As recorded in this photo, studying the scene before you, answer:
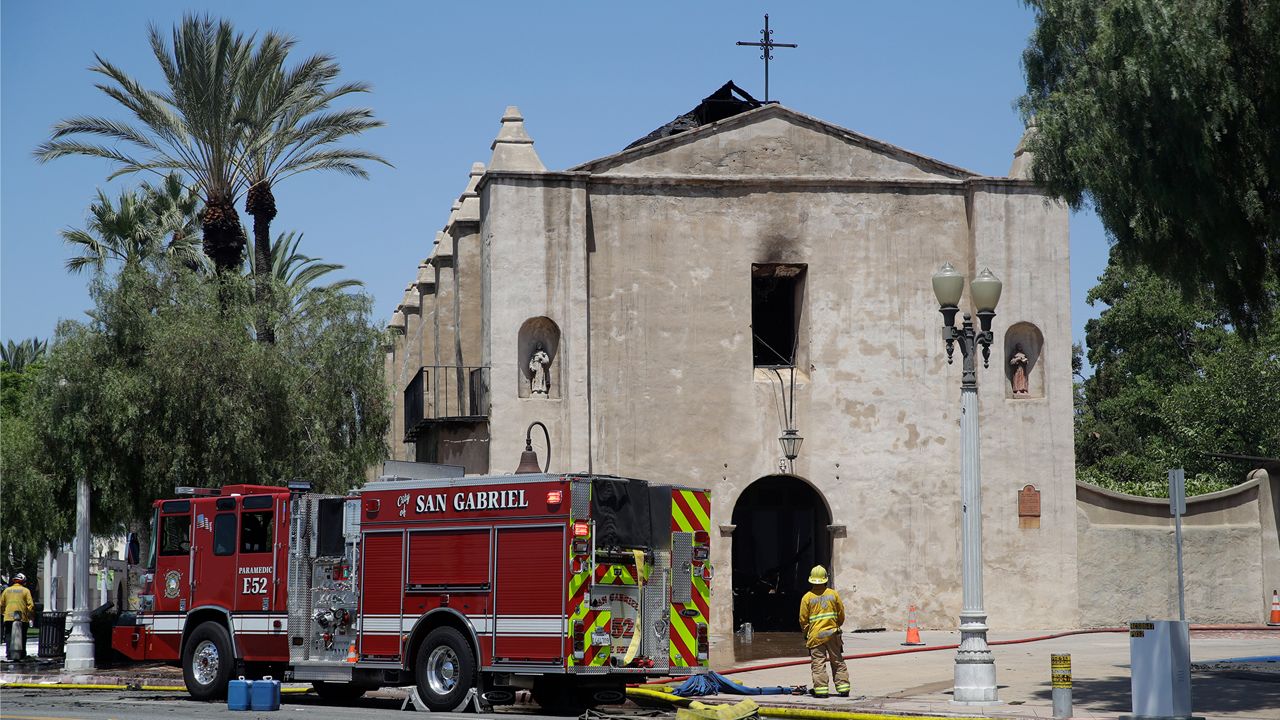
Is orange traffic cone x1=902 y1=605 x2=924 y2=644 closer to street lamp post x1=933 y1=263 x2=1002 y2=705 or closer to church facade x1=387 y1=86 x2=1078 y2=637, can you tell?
church facade x1=387 y1=86 x2=1078 y2=637

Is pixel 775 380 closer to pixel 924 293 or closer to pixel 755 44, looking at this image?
pixel 924 293

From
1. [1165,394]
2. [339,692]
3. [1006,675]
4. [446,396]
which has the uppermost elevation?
[1165,394]

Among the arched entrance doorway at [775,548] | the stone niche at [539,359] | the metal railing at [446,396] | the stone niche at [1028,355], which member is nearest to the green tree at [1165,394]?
the stone niche at [1028,355]

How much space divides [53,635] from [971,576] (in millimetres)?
17117

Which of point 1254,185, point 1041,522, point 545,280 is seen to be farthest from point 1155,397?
point 1254,185

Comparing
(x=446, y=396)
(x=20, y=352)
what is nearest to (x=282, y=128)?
(x=446, y=396)

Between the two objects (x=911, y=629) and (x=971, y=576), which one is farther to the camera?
(x=911, y=629)

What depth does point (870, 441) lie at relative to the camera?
28.6 meters

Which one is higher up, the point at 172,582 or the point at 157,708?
the point at 172,582

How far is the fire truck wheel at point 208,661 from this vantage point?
19.3m

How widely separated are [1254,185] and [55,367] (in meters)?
18.5

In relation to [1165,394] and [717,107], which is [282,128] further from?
[1165,394]

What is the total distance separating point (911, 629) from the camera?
25.8 m

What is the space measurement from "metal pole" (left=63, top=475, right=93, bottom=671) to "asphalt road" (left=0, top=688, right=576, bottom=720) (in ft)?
9.61
